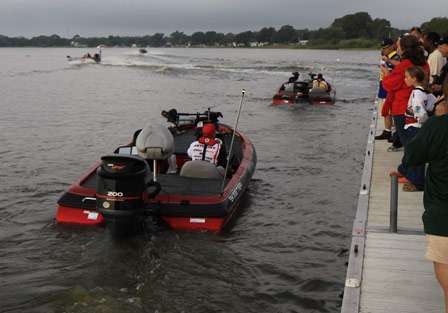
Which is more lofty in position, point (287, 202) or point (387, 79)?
point (387, 79)

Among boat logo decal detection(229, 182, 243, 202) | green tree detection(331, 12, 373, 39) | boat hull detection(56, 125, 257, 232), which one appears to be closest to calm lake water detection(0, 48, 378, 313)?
boat hull detection(56, 125, 257, 232)

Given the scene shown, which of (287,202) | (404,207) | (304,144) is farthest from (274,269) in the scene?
(304,144)

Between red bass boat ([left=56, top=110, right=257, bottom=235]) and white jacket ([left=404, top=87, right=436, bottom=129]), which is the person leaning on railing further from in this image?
white jacket ([left=404, top=87, right=436, bottom=129])

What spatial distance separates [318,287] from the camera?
634cm

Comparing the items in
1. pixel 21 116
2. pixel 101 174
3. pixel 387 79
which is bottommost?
pixel 21 116

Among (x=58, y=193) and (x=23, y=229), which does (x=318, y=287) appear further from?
(x=58, y=193)

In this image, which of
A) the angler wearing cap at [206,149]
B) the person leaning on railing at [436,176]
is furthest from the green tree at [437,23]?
the person leaning on railing at [436,176]

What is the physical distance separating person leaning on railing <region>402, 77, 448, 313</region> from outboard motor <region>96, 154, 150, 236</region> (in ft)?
12.0

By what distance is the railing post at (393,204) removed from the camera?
5656 millimetres

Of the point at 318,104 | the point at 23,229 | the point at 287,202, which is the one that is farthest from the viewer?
the point at 318,104

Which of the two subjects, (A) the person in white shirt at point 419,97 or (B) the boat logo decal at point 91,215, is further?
(B) the boat logo decal at point 91,215

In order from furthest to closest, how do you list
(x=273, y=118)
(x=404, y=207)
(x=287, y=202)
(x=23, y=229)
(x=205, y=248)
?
(x=273, y=118), (x=287, y=202), (x=23, y=229), (x=205, y=248), (x=404, y=207)

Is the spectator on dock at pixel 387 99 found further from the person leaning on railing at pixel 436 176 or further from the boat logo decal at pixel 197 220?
the person leaning on railing at pixel 436 176

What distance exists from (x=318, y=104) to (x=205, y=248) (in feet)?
55.7
